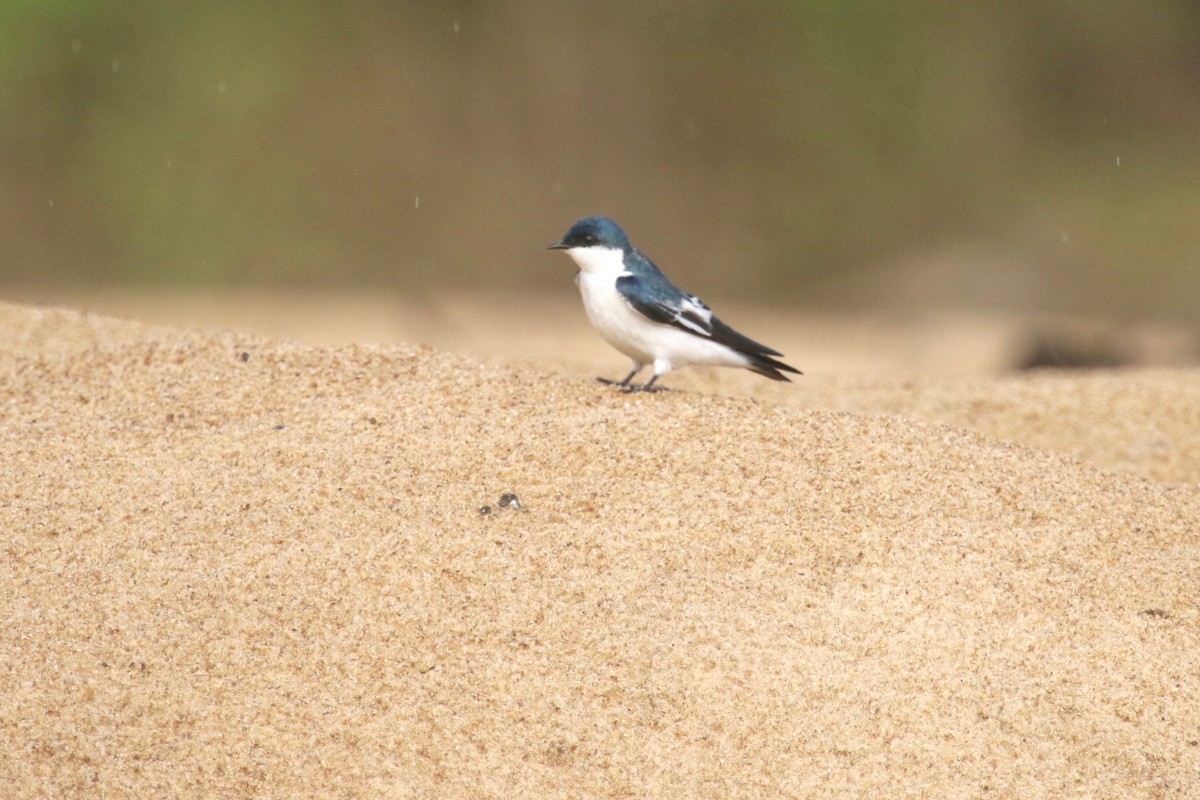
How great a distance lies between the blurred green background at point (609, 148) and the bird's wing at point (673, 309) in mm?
7252

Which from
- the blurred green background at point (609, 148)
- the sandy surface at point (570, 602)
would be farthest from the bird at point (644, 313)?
the blurred green background at point (609, 148)

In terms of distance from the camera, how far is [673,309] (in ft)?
11.5

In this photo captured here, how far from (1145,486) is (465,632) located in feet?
5.63

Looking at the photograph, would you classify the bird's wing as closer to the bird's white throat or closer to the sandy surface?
the bird's white throat

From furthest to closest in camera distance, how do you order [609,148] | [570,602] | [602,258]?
1. [609,148]
2. [602,258]
3. [570,602]

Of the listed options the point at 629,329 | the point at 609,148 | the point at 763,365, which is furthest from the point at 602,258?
the point at 609,148

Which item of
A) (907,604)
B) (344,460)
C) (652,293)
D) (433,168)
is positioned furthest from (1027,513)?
(433,168)

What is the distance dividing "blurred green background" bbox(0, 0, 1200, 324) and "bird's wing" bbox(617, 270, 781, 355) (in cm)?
725

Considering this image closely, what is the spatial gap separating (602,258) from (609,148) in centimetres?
867

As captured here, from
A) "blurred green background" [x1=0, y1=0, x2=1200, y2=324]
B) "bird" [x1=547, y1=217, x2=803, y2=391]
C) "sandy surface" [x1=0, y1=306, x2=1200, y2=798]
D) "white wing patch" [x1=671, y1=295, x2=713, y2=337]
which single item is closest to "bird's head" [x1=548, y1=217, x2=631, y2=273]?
"bird" [x1=547, y1=217, x2=803, y2=391]

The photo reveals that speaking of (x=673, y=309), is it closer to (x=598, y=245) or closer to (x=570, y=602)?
(x=598, y=245)

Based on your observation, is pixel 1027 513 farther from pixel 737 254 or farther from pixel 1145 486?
pixel 737 254

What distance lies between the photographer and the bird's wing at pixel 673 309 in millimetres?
3492

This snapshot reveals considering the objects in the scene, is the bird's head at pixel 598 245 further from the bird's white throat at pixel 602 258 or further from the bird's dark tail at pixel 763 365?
the bird's dark tail at pixel 763 365
